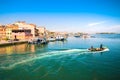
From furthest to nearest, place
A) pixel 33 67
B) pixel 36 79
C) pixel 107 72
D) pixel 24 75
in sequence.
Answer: pixel 33 67
pixel 107 72
pixel 24 75
pixel 36 79

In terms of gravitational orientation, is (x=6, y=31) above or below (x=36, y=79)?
above

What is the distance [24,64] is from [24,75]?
474 cm

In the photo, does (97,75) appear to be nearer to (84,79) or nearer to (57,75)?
(84,79)

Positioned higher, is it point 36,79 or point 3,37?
point 3,37

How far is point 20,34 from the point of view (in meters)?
71.6

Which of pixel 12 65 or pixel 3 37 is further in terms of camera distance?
pixel 3 37

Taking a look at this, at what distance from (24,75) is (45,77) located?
2545 mm

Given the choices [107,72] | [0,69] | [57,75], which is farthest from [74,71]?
[0,69]

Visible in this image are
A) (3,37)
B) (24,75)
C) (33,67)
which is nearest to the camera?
(24,75)

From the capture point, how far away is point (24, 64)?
22766 mm

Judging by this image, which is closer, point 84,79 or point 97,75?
point 84,79

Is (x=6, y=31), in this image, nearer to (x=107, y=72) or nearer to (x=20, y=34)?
(x=20, y=34)

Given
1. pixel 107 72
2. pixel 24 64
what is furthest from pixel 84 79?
pixel 24 64

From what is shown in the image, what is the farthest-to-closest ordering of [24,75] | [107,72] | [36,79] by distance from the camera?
[107,72]
[24,75]
[36,79]
